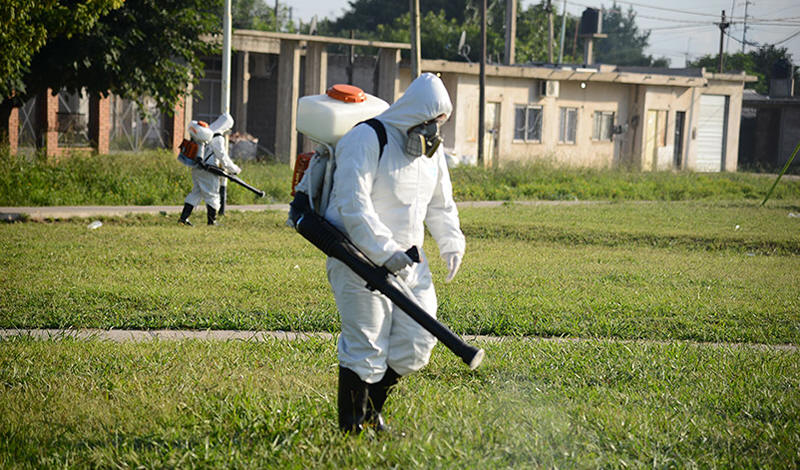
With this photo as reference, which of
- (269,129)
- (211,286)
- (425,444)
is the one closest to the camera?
(425,444)

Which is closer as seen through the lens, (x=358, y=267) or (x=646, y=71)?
(x=358, y=267)

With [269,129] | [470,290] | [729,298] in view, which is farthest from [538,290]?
[269,129]

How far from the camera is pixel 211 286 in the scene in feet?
30.2

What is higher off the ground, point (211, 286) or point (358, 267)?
point (358, 267)

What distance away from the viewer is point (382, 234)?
4.32 meters

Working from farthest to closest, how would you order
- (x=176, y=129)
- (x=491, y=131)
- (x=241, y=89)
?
(x=491, y=131) → (x=241, y=89) → (x=176, y=129)

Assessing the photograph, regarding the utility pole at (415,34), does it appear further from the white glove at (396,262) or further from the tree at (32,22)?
the white glove at (396,262)

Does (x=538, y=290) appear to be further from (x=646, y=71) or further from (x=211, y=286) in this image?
(x=646, y=71)

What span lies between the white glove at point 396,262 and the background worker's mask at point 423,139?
0.57m

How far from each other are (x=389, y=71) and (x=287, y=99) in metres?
3.69

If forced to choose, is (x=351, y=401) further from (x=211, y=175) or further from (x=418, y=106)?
(x=211, y=175)

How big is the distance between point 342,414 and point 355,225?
973mm

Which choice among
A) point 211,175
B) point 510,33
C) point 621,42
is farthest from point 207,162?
point 621,42

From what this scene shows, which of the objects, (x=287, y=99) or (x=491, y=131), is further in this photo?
(x=491, y=131)
